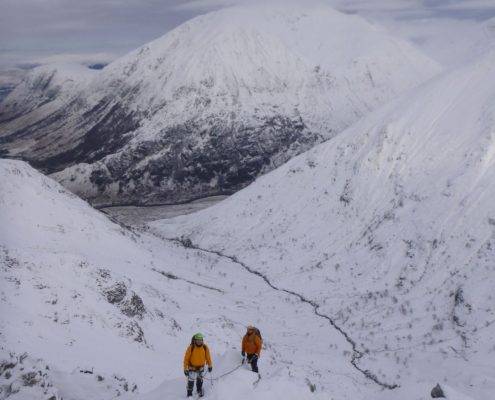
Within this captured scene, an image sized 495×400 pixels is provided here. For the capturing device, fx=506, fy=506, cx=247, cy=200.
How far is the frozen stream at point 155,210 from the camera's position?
135500 mm

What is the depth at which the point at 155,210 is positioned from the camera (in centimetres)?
14762

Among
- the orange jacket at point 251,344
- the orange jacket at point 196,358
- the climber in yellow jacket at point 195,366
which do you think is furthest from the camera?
the orange jacket at point 251,344

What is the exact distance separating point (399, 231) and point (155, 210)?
104304mm

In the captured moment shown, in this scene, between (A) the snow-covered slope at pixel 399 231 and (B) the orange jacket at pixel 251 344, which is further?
(A) the snow-covered slope at pixel 399 231

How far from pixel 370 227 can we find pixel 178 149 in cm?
12723

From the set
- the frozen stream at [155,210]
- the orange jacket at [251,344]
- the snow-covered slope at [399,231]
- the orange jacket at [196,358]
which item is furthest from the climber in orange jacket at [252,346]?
the frozen stream at [155,210]

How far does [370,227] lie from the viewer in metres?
56.4

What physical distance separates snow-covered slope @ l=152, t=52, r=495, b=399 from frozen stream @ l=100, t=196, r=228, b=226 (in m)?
54.8

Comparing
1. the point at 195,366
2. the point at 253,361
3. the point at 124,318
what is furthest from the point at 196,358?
the point at 124,318

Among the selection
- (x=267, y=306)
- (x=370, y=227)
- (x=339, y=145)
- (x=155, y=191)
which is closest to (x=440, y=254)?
(x=370, y=227)

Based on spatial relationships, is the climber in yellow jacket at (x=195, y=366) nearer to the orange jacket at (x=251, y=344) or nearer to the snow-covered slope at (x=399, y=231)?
the orange jacket at (x=251, y=344)

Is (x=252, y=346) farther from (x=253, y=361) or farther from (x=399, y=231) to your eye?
(x=399, y=231)

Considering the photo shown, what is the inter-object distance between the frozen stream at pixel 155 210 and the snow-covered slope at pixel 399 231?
54.8 metres

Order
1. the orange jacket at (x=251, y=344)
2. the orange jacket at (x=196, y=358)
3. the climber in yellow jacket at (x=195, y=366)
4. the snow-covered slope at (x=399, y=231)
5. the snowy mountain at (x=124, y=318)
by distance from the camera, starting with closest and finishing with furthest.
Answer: the climber in yellow jacket at (x=195, y=366), the orange jacket at (x=196, y=358), the snowy mountain at (x=124, y=318), the orange jacket at (x=251, y=344), the snow-covered slope at (x=399, y=231)
